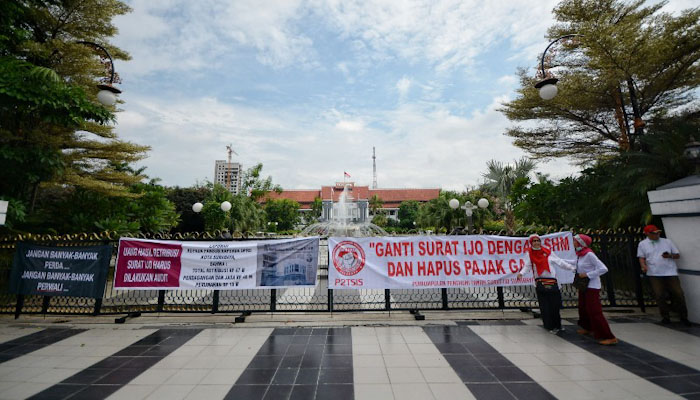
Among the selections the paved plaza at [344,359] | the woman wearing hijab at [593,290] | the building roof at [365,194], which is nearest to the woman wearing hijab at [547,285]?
the paved plaza at [344,359]

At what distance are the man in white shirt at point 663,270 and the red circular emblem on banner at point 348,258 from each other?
5486 mm

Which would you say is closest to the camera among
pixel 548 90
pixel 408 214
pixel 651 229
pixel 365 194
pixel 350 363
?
pixel 350 363

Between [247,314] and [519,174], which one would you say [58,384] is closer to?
[247,314]

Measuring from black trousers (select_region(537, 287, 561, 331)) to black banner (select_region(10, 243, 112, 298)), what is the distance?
29.5 ft

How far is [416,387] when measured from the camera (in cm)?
342

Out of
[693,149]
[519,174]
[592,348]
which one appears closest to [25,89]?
[592,348]

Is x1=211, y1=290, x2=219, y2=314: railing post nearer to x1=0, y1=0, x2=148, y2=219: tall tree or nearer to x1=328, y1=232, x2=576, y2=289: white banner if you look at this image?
x1=328, y1=232, x2=576, y2=289: white banner

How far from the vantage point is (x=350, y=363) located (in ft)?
13.5

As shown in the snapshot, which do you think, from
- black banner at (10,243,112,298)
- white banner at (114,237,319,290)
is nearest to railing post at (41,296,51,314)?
black banner at (10,243,112,298)

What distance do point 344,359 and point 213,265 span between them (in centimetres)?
364

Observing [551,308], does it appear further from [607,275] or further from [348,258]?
[348,258]

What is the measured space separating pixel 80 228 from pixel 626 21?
834 inches

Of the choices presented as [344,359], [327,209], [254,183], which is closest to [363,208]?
[327,209]

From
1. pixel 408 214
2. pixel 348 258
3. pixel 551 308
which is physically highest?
pixel 408 214
